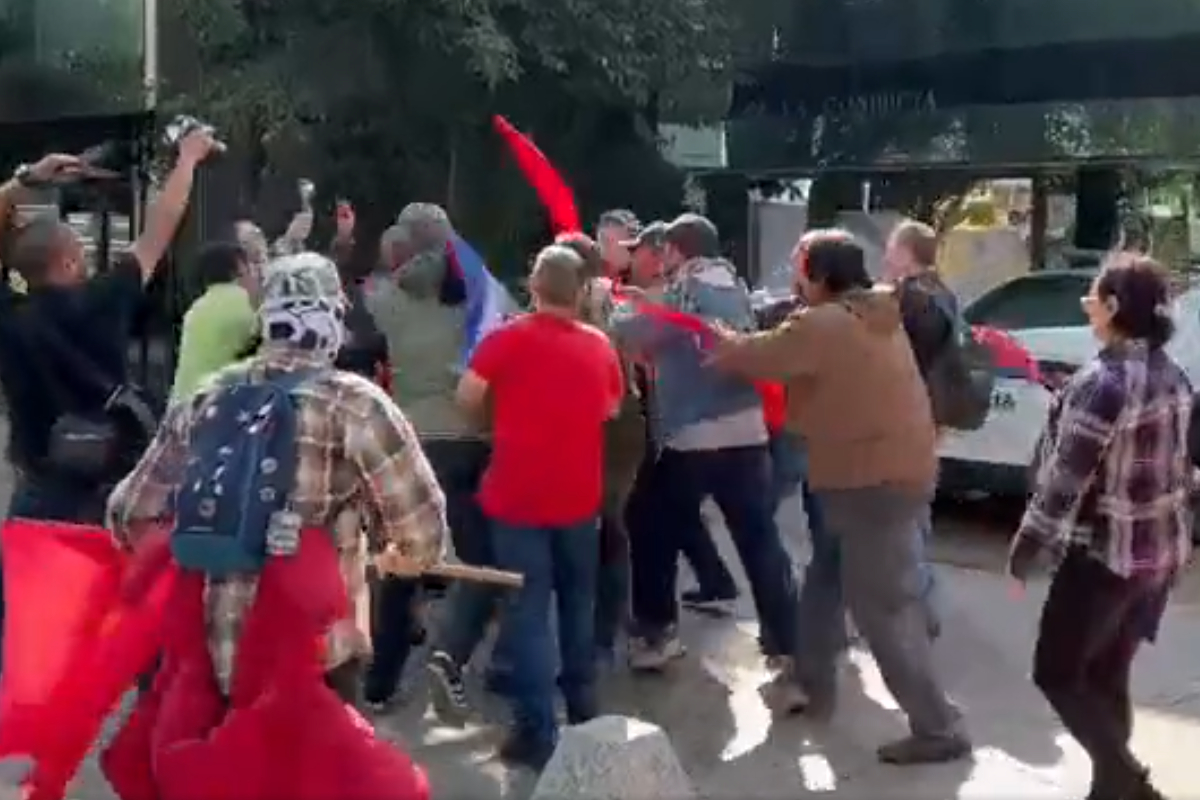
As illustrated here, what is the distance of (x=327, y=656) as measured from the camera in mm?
4266

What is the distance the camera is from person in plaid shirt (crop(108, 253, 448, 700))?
4250mm

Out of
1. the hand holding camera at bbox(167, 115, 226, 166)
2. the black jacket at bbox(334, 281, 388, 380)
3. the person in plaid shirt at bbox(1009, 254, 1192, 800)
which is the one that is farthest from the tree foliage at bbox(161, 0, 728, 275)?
the person in plaid shirt at bbox(1009, 254, 1192, 800)

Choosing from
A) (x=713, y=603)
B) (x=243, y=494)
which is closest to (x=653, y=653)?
(x=713, y=603)

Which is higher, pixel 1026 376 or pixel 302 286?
pixel 302 286

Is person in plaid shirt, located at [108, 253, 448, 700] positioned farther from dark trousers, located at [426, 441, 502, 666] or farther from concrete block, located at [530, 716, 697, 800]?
dark trousers, located at [426, 441, 502, 666]

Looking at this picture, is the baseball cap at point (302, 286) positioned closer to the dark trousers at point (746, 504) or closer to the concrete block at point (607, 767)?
the concrete block at point (607, 767)

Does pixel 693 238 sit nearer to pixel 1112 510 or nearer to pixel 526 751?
pixel 526 751

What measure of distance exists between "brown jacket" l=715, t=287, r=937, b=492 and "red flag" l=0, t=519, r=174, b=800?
225 cm

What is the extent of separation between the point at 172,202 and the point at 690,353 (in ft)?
7.03

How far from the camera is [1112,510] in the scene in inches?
213

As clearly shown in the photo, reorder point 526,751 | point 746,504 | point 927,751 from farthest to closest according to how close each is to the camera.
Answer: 1. point 746,504
2. point 927,751
3. point 526,751

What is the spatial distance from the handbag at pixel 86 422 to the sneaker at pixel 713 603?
3.09 m

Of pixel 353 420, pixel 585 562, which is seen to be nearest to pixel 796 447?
pixel 585 562

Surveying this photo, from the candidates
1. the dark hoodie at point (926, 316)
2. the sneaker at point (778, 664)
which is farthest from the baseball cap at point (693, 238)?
the sneaker at point (778, 664)
